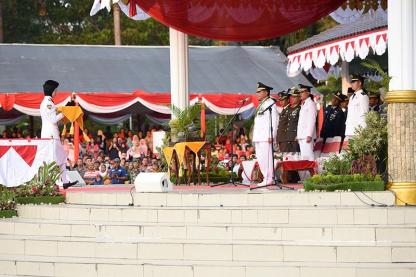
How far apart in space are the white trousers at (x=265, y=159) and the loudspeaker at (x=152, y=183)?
210cm

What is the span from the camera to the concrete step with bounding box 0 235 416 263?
1345cm

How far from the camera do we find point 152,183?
16578 millimetres

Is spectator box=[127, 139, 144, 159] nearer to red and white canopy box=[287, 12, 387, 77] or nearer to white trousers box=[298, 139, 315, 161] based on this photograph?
red and white canopy box=[287, 12, 387, 77]

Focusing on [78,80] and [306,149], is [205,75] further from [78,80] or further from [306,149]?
[306,149]

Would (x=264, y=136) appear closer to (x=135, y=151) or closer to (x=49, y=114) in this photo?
(x=49, y=114)

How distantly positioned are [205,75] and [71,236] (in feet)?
67.6

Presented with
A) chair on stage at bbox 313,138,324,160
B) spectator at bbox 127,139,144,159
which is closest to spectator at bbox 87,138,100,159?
spectator at bbox 127,139,144,159

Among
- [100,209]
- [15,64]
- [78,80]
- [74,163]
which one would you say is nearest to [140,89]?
[78,80]

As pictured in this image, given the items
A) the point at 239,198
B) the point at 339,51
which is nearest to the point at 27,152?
the point at 239,198

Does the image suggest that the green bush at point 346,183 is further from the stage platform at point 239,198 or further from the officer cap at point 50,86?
the officer cap at point 50,86

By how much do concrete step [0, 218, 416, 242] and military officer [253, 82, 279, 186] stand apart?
3.66 meters

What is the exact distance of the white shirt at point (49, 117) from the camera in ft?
65.6

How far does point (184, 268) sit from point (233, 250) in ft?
2.36

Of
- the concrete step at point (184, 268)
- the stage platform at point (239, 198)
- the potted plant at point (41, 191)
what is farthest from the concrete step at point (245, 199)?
the concrete step at point (184, 268)
